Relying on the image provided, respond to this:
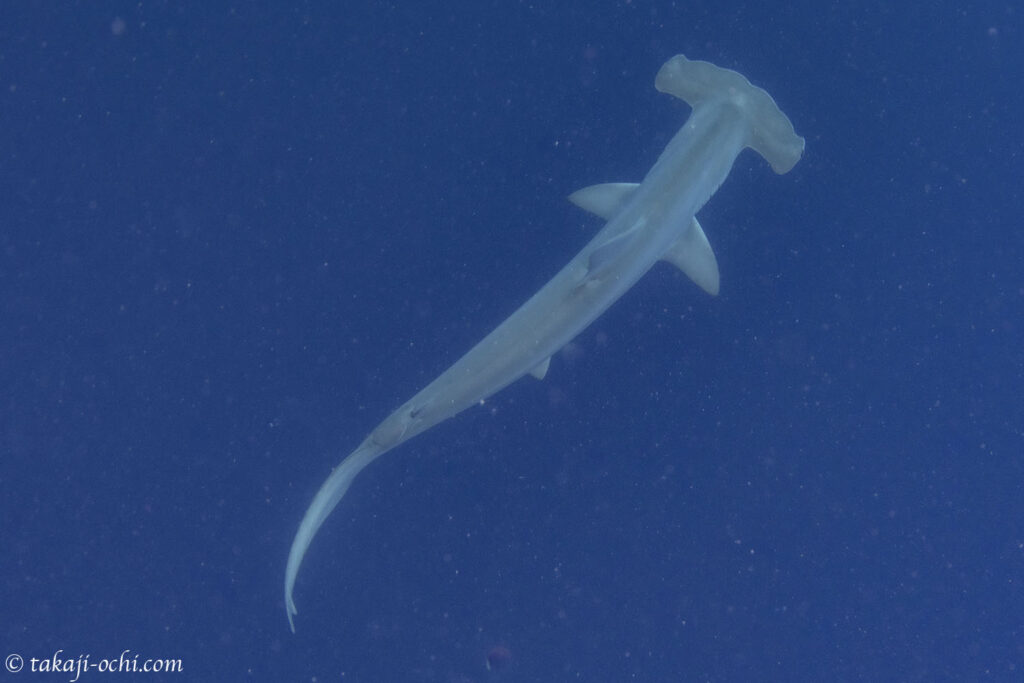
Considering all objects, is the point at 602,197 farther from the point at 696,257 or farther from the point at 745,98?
the point at 745,98

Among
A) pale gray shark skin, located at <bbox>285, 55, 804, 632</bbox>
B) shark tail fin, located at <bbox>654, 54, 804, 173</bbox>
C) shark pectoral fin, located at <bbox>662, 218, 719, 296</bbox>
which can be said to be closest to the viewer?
pale gray shark skin, located at <bbox>285, 55, 804, 632</bbox>

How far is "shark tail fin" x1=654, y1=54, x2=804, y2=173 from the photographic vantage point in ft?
13.3

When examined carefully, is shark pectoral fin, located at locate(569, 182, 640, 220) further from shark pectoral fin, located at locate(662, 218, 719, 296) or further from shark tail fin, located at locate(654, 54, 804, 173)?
shark tail fin, located at locate(654, 54, 804, 173)

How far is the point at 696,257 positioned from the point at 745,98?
0.93m

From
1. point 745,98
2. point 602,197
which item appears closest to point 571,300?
point 602,197

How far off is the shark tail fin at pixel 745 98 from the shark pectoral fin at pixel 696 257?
23.6 inches

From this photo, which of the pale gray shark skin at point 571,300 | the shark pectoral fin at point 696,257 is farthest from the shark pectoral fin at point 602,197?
the pale gray shark skin at point 571,300

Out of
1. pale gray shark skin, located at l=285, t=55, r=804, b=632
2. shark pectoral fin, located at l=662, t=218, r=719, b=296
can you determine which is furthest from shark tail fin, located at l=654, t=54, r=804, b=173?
shark pectoral fin, located at l=662, t=218, r=719, b=296

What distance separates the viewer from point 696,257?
14.2 ft

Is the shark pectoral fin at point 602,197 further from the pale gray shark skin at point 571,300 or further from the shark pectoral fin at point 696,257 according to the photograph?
the pale gray shark skin at point 571,300

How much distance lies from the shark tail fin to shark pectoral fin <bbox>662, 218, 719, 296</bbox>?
0.60 metres

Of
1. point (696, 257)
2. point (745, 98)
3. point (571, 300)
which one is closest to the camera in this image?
point (571, 300)

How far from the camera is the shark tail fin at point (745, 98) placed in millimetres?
4055

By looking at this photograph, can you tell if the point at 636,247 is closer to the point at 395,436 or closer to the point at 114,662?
the point at 395,436
